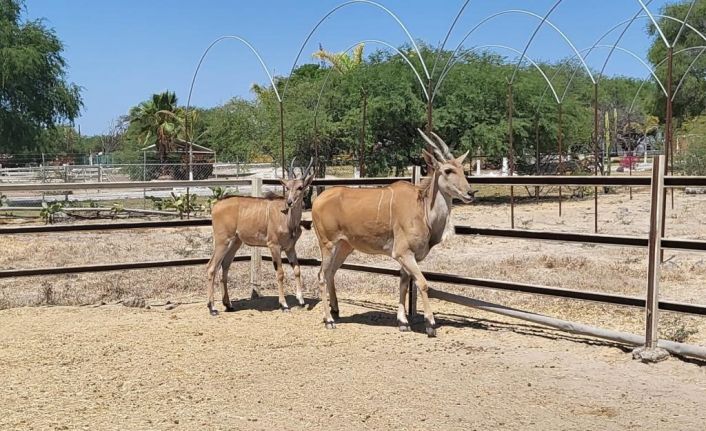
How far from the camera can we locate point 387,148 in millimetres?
30297

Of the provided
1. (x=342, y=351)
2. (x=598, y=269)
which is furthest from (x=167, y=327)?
(x=598, y=269)

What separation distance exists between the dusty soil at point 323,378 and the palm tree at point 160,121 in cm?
4933

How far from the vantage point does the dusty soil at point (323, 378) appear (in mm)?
5359

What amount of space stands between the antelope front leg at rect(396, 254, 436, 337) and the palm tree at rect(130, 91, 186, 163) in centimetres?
4942

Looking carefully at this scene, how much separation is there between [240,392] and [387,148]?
976 inches

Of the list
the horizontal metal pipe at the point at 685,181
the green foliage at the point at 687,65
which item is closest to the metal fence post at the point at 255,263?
the horizontal metal pipe at the point at 685,181

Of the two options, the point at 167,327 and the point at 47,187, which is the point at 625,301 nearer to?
the point at 167,327

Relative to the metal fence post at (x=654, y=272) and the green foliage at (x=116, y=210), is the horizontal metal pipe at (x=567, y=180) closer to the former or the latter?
the metal fence post at (x=654, y=272)

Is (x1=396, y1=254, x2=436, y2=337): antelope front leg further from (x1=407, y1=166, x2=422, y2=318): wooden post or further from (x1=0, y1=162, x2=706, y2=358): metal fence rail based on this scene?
(x1=407, y1=166, x2=422, y2=318): wooden post

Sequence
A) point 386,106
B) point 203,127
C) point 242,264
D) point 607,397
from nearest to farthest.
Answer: point 607,397, point 242,264, point 386,106, point 203,127

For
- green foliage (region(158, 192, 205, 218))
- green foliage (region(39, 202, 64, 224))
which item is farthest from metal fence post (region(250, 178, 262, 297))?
green foliage (region(39, 202, 64, 224))

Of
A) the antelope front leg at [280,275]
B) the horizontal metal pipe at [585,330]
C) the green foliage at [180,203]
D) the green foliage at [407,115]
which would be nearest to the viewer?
the horizontal metal pipe at [585,330]

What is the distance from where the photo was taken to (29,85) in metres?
31.7

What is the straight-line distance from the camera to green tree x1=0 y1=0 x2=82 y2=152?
30.4 metres
